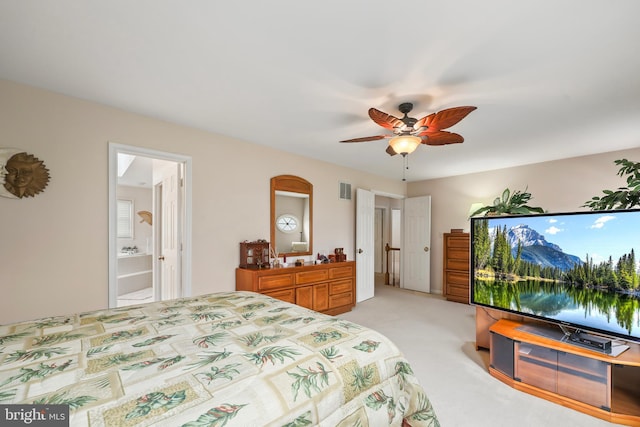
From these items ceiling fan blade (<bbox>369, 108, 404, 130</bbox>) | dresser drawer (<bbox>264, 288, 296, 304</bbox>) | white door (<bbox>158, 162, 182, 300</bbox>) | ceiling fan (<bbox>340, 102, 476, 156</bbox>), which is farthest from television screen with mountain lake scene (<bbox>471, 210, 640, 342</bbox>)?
white door (<bbox>158, 162, 182, 300</bbox>)

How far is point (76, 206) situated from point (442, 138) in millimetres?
3198

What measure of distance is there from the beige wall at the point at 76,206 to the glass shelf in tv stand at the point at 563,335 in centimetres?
305

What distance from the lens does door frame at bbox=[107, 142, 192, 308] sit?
2422mm

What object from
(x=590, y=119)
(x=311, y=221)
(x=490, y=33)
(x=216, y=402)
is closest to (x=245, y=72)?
(x=490, y=33)

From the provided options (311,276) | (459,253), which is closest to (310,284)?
(311,276)

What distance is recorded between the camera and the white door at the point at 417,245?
223 inches

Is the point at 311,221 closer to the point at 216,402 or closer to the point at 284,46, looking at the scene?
the point at 284,46

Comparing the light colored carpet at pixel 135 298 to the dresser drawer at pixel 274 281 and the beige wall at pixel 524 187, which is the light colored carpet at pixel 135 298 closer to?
the dresser drawer at pixel 274 281

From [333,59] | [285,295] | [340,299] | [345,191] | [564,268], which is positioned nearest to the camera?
[333,59]

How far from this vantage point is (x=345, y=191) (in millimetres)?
4809

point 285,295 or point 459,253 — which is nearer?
point 285,295

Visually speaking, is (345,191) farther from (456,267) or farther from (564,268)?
(564,268)

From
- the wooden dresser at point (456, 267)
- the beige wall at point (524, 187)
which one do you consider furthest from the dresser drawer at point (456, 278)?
the beige wall at point (524, 187)

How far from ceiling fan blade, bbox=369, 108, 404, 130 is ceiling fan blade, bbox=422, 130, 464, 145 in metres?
0.33
